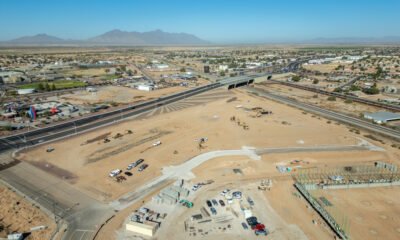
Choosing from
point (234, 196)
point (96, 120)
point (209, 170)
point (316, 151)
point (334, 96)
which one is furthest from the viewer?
point (334, 96)

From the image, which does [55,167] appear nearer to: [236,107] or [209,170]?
[209,170]

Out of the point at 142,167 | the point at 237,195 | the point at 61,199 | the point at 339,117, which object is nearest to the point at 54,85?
the point at 142,167

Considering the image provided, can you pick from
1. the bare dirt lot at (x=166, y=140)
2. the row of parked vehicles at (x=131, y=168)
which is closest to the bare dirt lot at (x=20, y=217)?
the bare dirt lot at (x=166, y=140)

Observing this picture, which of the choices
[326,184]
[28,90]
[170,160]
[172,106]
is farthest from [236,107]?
[28,90]

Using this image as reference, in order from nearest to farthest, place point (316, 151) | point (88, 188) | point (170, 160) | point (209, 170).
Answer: point (88, 188) < point (209, 170) < point (170, 160) < point (316, 151)

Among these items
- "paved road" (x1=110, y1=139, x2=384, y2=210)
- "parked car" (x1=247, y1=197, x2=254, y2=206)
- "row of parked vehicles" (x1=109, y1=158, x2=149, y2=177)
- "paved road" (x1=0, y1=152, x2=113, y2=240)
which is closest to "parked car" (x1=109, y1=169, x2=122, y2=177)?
"row of parked vehicles" (x1=109, y1=158, x2=149, y2=177)
